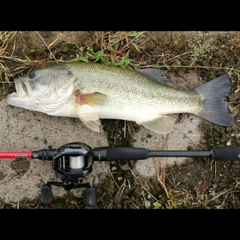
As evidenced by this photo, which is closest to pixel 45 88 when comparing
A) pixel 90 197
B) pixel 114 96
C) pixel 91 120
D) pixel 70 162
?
pixel 91 120

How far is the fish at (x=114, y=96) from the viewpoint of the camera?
339cm

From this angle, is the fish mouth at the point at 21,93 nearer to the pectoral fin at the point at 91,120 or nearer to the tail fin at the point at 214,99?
the pectoral fin at the point at 91,120

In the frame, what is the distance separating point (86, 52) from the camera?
3801 mm

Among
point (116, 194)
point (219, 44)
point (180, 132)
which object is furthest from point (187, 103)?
point (116, 194)

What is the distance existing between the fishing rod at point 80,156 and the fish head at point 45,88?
504 mm

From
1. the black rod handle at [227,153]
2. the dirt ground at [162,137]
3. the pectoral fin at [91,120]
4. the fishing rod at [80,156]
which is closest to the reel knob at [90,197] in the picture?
the fishing rod at [80,156]

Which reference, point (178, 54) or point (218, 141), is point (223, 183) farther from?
point (178, 54)

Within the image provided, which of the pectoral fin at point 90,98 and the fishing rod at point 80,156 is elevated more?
the pectoral fin at point 90,98

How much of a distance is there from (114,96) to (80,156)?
2.47 ft

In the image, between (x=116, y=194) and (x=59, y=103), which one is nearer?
(x=59, y=103)

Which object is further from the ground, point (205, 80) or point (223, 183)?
point (205, 80)

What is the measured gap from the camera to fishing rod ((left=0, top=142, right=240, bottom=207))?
3.05 m

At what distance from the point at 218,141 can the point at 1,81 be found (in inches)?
96.7

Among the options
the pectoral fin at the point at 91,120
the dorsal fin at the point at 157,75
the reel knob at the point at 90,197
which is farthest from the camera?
the dorsal fin at the point at 157,75
